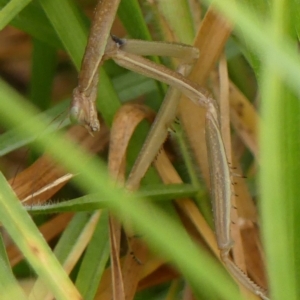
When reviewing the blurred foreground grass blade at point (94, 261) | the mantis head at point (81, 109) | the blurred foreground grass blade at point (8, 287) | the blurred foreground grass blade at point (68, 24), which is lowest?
the blurred foreground grass blade at point (94, 261)

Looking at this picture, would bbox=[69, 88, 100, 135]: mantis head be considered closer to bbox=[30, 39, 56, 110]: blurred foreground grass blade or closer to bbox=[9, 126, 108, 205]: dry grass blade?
bbox=[9, 126, 108, 205]: dry grass blade

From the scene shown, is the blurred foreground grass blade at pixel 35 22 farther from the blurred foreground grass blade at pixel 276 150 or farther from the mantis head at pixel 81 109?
the blurred foreground grass blade at pixel 276 150

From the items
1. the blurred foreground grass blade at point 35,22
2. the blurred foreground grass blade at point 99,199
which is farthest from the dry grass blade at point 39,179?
the blurred foreground grass blade at point 35,22

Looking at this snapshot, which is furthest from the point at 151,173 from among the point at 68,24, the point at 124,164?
the point at 68,24

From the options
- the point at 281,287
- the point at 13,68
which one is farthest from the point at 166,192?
the point at 13,68

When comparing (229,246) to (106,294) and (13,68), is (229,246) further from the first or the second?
(13,68)

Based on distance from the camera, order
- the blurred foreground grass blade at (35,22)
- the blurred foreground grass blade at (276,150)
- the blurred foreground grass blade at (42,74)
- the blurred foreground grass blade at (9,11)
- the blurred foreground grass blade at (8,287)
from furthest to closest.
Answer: the blurred foreground grass blade at (42,74) < the blurred foreground grass blade at (35,22) < the blurred foreground grass blade at (9,11) < the blurred foreground grass blade at (8,287) < the blurred foreground grass blade at (276,150)

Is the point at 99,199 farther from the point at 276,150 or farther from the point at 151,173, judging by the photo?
the point at 276,150
